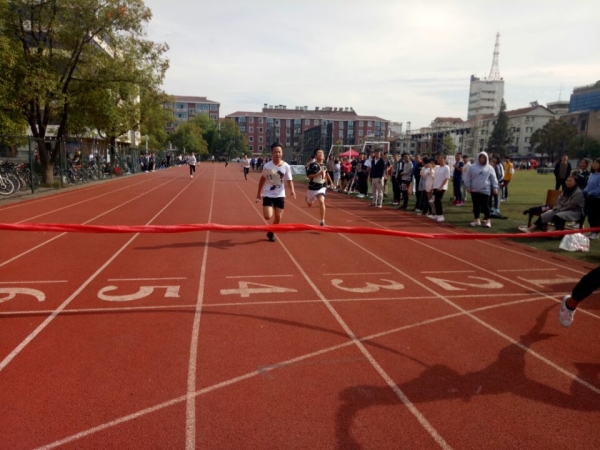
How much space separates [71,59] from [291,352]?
22.4 metres

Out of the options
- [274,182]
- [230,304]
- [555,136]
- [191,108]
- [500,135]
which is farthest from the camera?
[191,108]

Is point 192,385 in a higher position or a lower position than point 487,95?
lower

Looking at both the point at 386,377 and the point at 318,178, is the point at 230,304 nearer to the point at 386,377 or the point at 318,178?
the point at 386,377

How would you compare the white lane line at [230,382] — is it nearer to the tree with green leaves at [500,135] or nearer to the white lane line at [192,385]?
the white lane line at [192,385]

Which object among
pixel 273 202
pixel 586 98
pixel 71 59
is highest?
pixel 586 98

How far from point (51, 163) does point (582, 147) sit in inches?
3189

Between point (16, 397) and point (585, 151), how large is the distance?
88833mm

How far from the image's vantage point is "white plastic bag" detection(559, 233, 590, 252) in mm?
8727

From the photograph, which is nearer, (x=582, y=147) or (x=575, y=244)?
(x=575, y=244)

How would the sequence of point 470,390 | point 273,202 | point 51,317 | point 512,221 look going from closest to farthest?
point 470,390 → point 51,317 → point 273,202 → point 512,221

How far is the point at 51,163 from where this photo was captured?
22.1 m

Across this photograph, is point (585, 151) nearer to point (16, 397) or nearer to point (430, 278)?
point (430, 278)

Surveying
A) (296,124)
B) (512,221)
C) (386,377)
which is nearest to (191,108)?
(296,124)

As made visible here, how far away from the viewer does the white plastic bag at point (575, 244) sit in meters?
8.73
